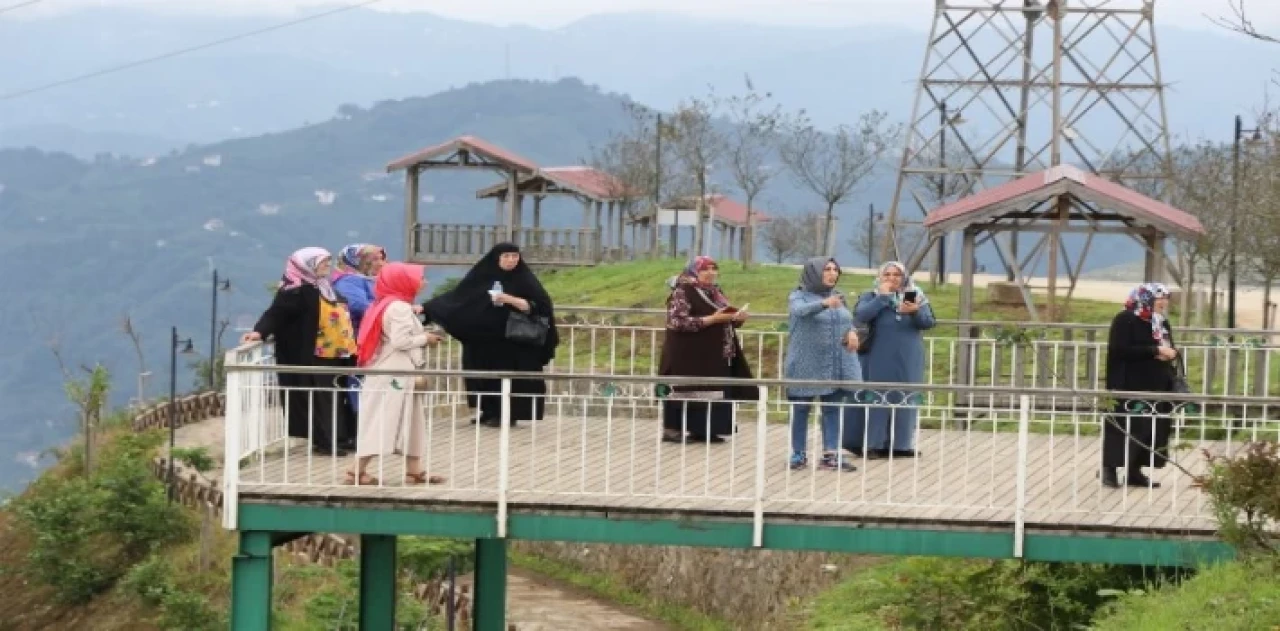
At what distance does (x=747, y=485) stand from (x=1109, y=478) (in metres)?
2.06

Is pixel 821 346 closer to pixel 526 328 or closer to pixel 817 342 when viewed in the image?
pixel 817 342

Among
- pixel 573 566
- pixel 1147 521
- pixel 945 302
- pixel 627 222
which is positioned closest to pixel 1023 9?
pixel 945 302

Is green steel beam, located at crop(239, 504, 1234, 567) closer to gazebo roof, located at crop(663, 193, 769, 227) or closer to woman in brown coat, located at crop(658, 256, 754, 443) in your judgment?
woman in brown coat, located at crop(658, 256, 754, 443)

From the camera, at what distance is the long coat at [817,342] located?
13641 millimetres

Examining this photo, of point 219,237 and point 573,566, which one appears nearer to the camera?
point 573,566

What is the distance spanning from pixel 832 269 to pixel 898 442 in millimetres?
1289

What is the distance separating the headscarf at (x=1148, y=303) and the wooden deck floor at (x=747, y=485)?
849 millimetres

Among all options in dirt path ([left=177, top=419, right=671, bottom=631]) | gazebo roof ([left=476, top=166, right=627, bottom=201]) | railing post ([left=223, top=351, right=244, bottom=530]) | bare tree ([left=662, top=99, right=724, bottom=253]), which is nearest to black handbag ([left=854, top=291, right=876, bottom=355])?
railing post ([left=223, top=351, right=244, bottom=530])

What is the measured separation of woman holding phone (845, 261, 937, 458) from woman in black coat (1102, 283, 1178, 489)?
1.51 metres

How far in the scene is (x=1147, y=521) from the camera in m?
11.8

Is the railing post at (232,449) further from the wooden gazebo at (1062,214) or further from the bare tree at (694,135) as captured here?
the bare tree at (694,135)

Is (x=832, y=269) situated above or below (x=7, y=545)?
above

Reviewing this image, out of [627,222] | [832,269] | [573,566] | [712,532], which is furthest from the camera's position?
[627,222]

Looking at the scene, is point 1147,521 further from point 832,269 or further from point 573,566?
point 573,566
